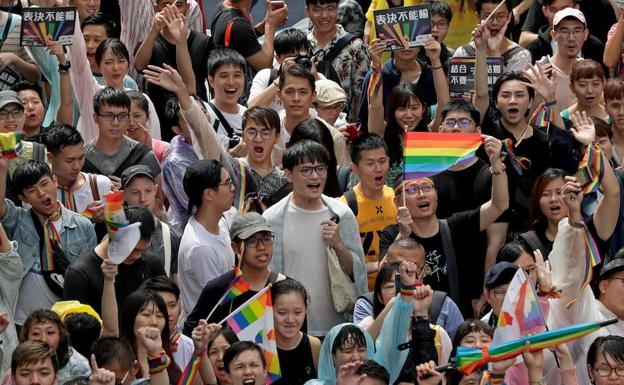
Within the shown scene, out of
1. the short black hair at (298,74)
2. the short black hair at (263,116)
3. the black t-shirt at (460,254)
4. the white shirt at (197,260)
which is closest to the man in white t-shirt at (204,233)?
the white shirt at (197,260)

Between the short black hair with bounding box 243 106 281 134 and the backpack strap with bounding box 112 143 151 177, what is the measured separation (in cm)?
68

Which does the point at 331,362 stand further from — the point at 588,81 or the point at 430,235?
the point at 588,81

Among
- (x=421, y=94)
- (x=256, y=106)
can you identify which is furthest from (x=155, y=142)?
(x=421, y=94)

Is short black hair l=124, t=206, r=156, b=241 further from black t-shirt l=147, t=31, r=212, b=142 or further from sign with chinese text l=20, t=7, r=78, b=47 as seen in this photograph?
black t-shirt l=147, t=31, r=212, b=142

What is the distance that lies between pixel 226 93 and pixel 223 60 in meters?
0.23

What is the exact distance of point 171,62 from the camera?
14.2 m

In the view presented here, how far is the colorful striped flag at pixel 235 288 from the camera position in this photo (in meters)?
11.0

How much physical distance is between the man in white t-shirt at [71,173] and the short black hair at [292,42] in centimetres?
263

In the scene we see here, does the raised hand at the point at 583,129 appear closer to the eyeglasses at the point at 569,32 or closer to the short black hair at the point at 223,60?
the eyeglasses at the point at 569,32

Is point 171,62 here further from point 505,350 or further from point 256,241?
point 505,350

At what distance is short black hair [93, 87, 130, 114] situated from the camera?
40.7 ft

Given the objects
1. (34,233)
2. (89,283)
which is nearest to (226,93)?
(34,233)

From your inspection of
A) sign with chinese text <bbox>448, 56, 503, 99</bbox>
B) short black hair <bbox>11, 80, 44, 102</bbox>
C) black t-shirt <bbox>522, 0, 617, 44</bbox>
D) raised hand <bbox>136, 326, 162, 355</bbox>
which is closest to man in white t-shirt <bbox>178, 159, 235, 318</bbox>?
raised hand <bbox>136, 326, 162, 355</bbox>

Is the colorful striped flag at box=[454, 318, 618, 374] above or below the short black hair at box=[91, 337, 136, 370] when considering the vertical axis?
below
